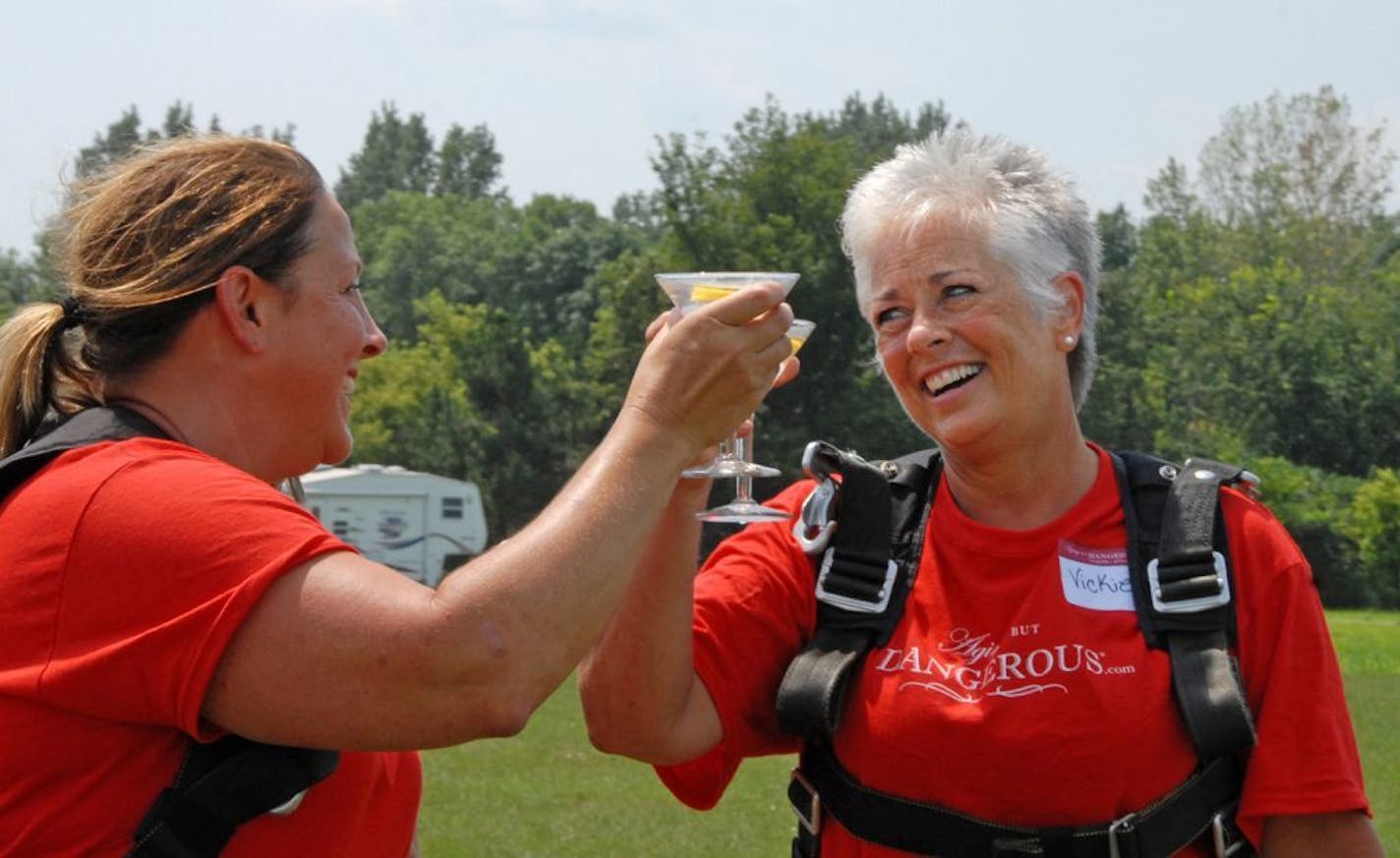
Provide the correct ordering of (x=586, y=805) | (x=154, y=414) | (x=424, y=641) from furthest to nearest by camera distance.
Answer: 1. (x=586, y=805)
2. (x=154, y=414)
3. (x=424, y=641)

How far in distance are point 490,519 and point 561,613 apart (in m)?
60.8

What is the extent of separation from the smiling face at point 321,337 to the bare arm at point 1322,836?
2051 mm

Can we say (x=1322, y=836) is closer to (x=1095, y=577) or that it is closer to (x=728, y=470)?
(x=1095, y=577)

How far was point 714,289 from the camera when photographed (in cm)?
321

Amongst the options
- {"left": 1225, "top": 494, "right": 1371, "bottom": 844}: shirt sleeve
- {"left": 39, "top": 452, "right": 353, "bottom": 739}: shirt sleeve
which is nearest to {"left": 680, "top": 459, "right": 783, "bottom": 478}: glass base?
{"left": 39, "top": 452, "right": 353, "bottom": 739}: shirt sleeve

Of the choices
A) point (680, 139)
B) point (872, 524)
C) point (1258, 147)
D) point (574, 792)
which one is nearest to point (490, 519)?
point (680, 139)

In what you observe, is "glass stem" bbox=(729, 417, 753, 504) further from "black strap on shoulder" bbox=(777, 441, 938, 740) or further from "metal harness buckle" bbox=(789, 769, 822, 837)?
"metal harness buckle" bbox=(789, 769, 822, 837)

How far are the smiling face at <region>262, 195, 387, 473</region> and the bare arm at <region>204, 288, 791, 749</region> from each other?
570 millimetres

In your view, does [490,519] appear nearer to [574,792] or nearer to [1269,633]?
[574,792]

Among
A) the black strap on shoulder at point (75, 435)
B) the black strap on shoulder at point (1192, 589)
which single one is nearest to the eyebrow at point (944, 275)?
the black strap on shoulder at point (1192, 589)

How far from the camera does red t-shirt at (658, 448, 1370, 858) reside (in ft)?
12.1

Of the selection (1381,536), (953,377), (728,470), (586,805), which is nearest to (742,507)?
(728,470)

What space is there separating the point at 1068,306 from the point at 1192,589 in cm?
76

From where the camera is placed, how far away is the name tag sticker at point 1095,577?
3.86 m
